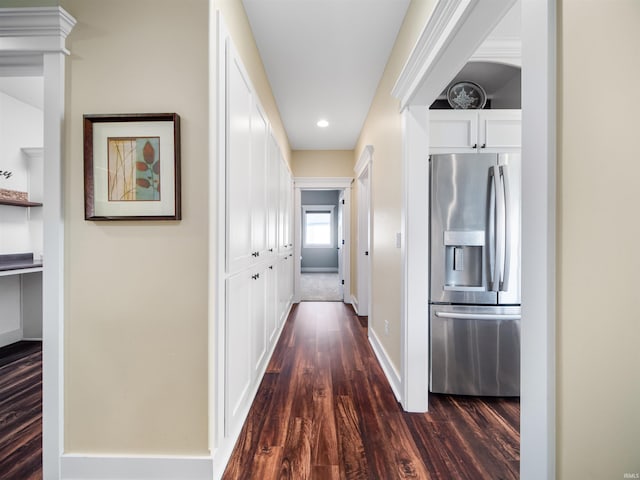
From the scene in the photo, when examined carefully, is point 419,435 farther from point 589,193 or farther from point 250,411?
point 589,193

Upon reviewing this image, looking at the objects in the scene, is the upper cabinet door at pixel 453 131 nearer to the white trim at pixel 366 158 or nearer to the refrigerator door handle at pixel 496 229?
the refrigerator door handle at pixel 496 229

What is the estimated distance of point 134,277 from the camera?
1.38m

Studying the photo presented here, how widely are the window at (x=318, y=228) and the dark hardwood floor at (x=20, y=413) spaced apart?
24.4 feet

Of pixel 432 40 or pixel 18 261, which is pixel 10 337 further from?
pixel 432 40

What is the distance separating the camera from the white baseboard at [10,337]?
9.91ft

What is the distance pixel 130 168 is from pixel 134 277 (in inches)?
19.8

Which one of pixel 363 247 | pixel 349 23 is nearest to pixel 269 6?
pixel 349 23

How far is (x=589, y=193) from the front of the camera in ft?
2.32

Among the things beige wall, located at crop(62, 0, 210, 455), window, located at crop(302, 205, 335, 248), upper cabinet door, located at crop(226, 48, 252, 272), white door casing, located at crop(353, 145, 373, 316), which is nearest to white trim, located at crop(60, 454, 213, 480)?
beige wall, located at crop(62, 0, 210, 455)

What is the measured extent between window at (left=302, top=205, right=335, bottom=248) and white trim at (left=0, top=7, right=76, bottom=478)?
8430mm

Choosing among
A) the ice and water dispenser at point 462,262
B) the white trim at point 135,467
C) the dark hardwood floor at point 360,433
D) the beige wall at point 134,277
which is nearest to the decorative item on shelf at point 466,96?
the ice and water dispenser at point 462,262

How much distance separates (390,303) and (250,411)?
4.32ft

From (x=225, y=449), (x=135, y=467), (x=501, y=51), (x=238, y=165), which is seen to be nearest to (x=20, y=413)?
(x=135, y=467)

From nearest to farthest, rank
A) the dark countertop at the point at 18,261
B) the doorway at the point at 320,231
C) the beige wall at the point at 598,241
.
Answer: the beige wall at the point at 598,241 → the dark countertop at the point at 18,261 → the doorway at the point at 320,231
